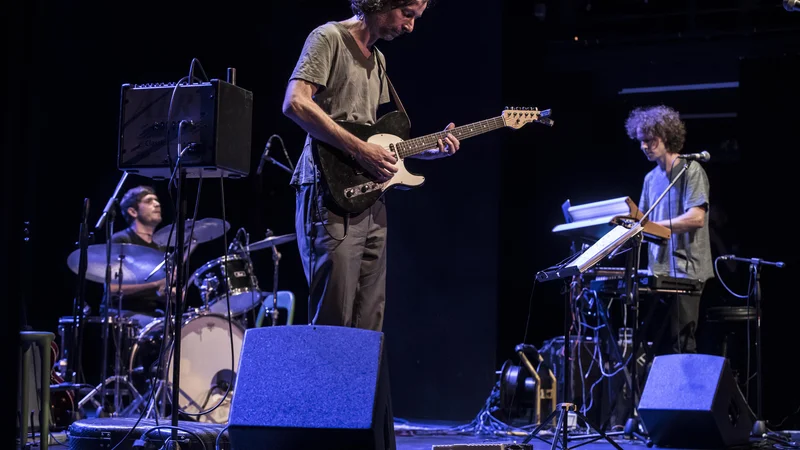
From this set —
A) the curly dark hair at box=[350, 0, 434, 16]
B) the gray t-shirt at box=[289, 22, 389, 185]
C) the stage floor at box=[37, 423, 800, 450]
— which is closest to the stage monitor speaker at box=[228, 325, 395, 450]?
the gray t-shirt at box=[289, 22, 389, 185]

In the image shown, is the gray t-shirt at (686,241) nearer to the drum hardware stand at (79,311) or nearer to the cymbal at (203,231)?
the cymbal at (203,231)

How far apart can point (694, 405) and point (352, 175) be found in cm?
243

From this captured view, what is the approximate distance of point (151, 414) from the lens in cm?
540

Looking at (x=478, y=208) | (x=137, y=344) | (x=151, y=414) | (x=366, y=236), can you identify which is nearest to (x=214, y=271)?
(x=137, y=344)

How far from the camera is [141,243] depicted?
700 centimetres

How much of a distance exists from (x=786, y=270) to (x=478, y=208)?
2778mm

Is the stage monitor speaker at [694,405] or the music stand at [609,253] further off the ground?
the music stand at [609,253]

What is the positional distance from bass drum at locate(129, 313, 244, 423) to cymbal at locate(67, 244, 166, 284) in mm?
389

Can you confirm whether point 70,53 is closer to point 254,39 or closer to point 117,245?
point 254,39

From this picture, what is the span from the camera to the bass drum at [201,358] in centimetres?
590

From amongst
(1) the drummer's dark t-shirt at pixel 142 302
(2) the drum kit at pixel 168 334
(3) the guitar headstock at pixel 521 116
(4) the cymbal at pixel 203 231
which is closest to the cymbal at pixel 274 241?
(2) the drum kit at pixel 168 334

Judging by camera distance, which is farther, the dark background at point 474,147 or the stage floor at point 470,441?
the dark background at point 474,147

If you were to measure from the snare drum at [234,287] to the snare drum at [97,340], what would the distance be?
0.59 m

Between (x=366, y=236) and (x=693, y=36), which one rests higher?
(x=693, y=36)
